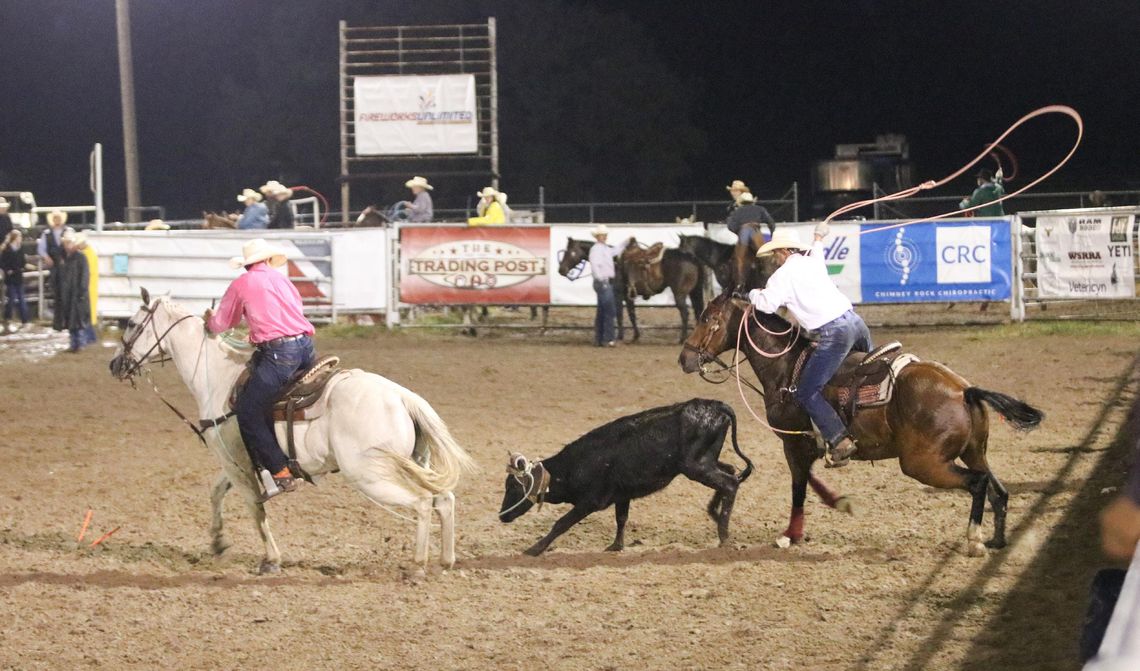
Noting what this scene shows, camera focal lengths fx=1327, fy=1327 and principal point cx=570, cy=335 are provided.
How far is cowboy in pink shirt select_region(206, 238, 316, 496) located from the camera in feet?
22.3

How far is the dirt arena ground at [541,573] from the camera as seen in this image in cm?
540

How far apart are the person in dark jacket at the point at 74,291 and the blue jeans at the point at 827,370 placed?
12.2 m

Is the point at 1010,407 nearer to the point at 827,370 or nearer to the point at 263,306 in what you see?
the point at 827,370

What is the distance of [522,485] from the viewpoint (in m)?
7.32

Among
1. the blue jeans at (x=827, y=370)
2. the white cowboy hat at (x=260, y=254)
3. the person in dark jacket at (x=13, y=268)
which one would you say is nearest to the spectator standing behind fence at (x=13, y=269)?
the person in dark jacket at (x=13, y=268)

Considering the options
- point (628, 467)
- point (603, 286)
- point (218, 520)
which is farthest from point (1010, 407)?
point (603, 286)

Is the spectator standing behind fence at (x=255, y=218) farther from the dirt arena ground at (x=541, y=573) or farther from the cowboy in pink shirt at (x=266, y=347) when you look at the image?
the cowboy in pink shirt at (x=266, y=347)

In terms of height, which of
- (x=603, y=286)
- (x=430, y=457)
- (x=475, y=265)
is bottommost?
(x=430, y=457)

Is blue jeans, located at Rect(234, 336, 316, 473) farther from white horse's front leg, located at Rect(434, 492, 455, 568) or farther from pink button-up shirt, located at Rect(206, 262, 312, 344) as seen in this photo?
white horse's front leg, located at Rect(434, 492, 455, 568)

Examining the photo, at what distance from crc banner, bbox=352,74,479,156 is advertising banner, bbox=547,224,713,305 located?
18.2 ft

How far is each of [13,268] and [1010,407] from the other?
622 inches

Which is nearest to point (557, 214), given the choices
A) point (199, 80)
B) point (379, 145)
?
point (379, 145)

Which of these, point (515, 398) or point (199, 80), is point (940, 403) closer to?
point (515, 398)

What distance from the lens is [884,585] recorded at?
6199 mm
